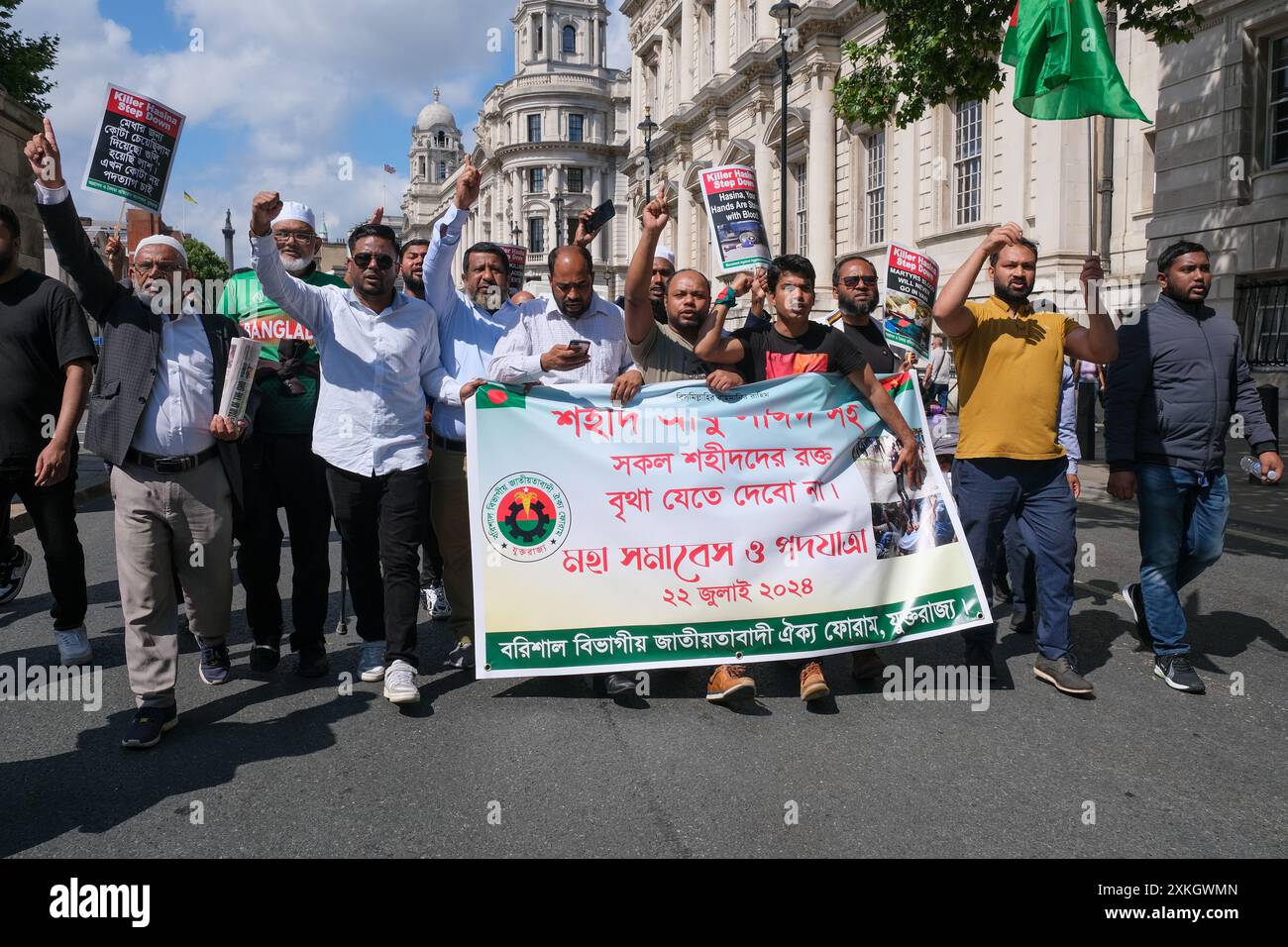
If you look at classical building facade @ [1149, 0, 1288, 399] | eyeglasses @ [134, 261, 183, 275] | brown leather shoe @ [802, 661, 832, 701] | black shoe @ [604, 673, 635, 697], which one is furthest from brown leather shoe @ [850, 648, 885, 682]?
classical building facade @ [1149, 0, 1288, 399]

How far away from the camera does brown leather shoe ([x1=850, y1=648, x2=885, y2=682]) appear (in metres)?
4.99

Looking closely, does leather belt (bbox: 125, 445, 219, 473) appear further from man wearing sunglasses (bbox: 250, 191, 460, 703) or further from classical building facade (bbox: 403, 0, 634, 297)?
classical building facade (bbox: 403, 0, 634, 297)

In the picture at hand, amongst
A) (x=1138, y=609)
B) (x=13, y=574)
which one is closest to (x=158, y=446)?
(x=13, y=574)

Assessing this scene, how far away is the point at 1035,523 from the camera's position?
507 centimetres

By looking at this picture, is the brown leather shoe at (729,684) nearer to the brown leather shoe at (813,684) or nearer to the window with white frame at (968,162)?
the brown leather shoe at (813,684)

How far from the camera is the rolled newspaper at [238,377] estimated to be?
4523mm

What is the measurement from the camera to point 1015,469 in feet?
16.5

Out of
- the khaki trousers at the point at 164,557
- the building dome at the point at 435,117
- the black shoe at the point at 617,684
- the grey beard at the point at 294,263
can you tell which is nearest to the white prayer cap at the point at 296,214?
the grey beard at the point at 294,263

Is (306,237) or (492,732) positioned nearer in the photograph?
(492,732)

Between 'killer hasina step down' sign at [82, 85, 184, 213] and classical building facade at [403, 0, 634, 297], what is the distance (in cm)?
7563

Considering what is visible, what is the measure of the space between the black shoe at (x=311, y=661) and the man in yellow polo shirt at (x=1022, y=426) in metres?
3.27
